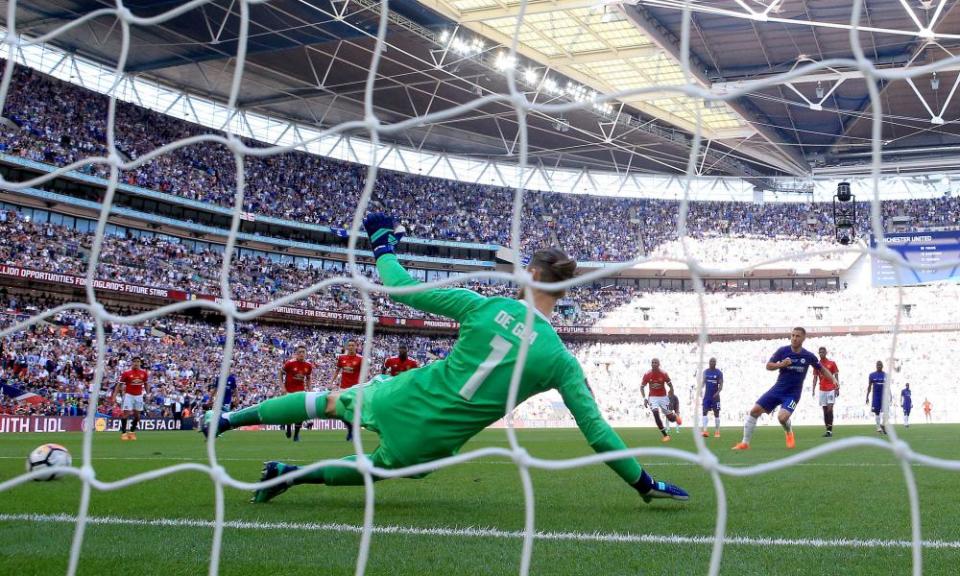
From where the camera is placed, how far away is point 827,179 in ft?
170

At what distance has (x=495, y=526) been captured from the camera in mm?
4598

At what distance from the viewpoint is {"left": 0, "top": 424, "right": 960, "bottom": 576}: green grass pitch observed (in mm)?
3477

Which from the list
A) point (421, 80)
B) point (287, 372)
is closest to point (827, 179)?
point (421, 80)

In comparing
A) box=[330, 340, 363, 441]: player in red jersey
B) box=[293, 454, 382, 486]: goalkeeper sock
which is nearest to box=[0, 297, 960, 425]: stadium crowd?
box=[330, 340, 363, 441]: player in red jersey

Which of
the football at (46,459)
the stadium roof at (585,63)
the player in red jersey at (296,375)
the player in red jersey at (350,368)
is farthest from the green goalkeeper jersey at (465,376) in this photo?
the stadium roof at (585,63)

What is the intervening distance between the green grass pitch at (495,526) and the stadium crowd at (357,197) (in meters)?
28.6

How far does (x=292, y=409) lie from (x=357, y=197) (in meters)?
40.3

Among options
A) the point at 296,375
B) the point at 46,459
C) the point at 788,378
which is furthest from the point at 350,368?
the point at 46,459

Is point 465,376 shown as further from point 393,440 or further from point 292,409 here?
point 292,409

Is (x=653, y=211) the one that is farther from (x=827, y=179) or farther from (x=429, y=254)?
(x=429, y=254)

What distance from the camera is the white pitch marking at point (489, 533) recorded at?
3.97 meters

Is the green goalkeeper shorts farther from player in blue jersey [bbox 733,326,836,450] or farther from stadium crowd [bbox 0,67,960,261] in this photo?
stadium crowd [bbox 0,67,960,261]

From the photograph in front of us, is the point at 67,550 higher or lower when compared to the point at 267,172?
lower

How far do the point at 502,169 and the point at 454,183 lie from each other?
10.1 ft
